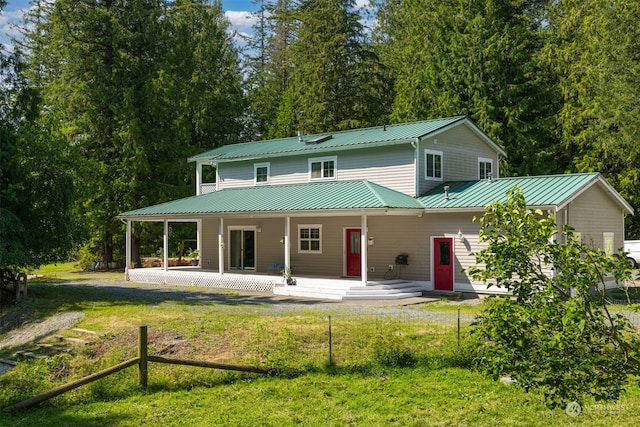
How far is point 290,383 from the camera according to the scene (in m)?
10.4

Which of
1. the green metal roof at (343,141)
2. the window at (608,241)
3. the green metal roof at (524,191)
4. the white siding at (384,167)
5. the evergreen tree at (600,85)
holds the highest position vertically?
the evergreen tree at (600,85)

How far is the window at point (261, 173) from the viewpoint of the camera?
2838 centimetres

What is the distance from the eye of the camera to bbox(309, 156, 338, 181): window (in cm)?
2584

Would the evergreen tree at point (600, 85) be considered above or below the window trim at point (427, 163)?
above

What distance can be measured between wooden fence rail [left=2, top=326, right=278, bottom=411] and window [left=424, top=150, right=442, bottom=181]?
14338 millimetres

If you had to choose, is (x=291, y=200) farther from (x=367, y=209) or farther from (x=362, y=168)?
(x=367, y=209)

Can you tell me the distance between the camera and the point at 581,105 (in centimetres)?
3612

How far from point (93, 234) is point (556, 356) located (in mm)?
31902

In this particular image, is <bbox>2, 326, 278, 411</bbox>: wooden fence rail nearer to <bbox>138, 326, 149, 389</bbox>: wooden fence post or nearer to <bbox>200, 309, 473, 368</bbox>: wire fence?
<bbox>138, 326, 149, 389</bbox>: wooden fence post

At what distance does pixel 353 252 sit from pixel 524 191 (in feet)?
24.6

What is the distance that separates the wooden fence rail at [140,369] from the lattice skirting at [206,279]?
12.4m

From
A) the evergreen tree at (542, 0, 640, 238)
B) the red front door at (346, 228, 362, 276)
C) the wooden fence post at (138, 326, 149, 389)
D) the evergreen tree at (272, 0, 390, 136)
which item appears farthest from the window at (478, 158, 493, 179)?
the wooden fence post at (138, 326, 149, 389)

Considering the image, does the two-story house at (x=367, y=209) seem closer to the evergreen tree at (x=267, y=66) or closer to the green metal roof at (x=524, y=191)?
the green metal roof at (x=524, y=191)

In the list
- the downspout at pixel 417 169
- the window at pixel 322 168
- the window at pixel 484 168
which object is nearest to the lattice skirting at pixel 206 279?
the window at pixel 322 168
